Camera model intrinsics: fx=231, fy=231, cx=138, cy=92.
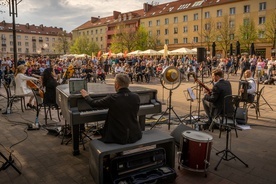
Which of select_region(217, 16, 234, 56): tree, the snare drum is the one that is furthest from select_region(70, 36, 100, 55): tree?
the snare drum

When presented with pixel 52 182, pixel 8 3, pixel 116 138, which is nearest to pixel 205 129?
pixel 116 138

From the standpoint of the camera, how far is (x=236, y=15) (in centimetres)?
4269

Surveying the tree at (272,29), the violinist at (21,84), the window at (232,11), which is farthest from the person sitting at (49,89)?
the window at (232,11)

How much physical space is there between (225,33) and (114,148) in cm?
4189

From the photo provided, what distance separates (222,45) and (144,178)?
139 ft

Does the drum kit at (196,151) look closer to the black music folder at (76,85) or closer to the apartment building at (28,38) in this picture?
the black music folder at (76,85)

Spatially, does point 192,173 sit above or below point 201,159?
below

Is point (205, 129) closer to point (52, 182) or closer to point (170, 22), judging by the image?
point (52, 182)

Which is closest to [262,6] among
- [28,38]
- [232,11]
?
[232,11]

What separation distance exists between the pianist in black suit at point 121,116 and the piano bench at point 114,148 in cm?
10

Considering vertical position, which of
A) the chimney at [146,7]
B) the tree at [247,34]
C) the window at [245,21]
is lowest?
the tree at [247,34]

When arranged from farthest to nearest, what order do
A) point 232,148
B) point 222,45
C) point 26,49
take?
1. point 26,49
2. point 222,45
3. point 232,148

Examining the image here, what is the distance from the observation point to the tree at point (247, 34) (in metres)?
37.5

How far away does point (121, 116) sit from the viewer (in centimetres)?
324
